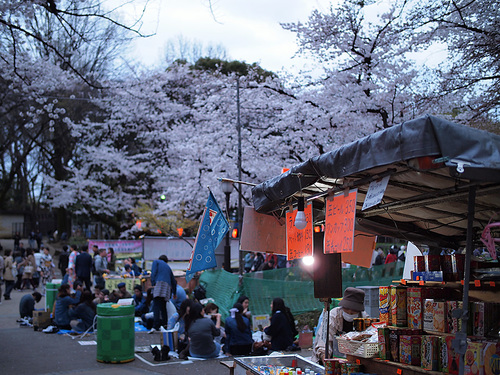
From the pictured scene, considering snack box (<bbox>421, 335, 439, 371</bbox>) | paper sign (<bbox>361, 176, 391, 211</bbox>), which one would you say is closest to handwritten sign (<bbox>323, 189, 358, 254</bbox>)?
paper sign (<bbox>361, 176, 391, 211</bbox>)

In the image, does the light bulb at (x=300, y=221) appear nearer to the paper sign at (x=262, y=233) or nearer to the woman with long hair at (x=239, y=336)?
the paper sign at (x=262, y=233)

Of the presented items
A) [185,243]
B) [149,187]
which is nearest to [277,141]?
[185,243]

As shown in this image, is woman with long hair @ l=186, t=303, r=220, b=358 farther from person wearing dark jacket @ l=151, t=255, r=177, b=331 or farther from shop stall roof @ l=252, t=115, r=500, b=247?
shop stall roof @ l=252, t=115, r=500, b=247

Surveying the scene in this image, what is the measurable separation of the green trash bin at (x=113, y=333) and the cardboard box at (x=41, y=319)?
4487mm

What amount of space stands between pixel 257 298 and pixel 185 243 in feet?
35.9

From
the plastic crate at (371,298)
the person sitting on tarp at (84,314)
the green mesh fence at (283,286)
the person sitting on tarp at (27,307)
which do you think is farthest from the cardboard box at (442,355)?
the person sitting on tarp at (27,307)

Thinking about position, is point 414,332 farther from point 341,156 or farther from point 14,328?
point 14,328

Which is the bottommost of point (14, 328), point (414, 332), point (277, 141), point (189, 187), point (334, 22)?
point (14, 328)

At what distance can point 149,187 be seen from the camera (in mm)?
32594

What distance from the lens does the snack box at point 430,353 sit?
171 inches

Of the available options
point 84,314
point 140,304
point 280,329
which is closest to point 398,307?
point 280,329

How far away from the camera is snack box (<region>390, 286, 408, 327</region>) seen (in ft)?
16.2

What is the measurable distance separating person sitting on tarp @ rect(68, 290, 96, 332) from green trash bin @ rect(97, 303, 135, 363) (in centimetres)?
299

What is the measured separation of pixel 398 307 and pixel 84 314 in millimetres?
10198
